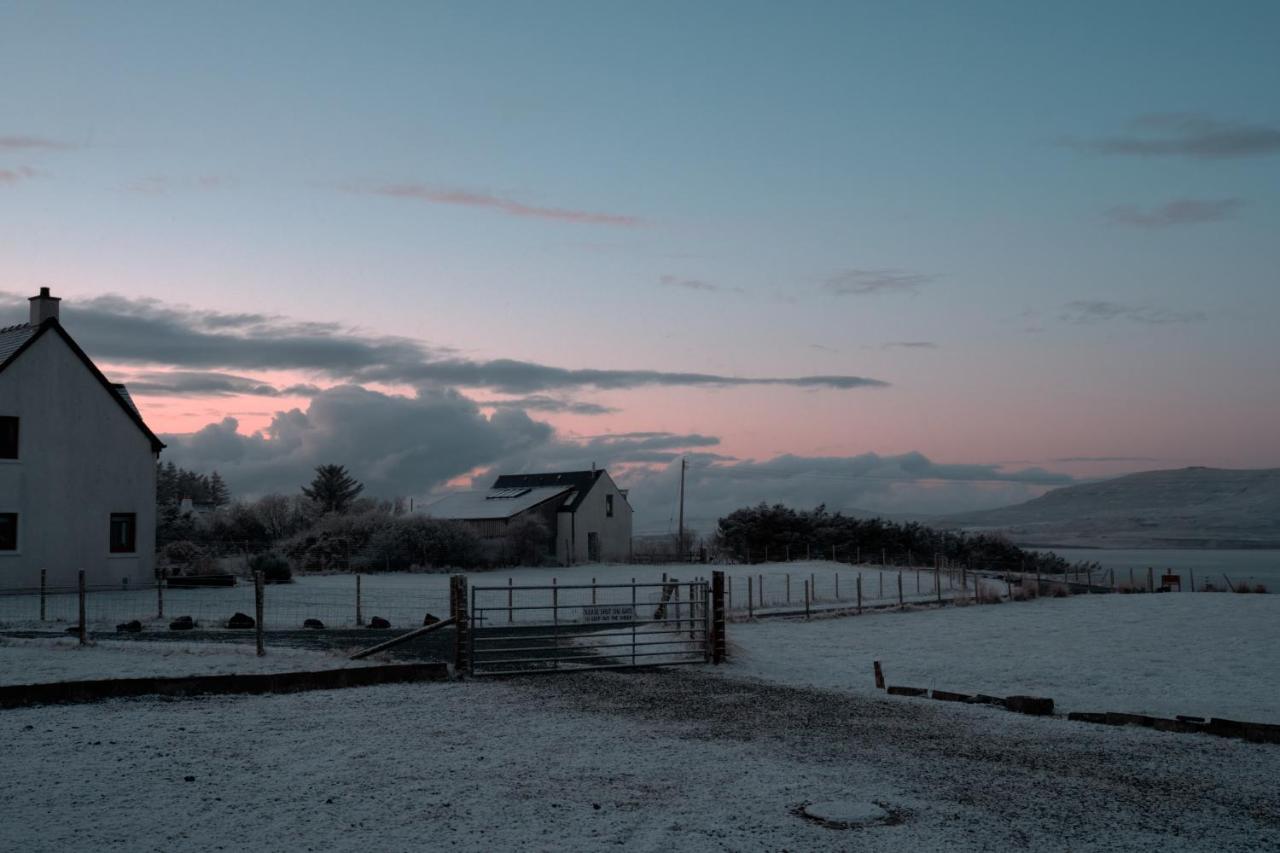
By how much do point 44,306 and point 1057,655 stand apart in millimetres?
31526

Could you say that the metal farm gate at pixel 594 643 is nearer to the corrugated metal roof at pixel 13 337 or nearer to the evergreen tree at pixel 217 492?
the corrugated metal roof at pixel 13 337

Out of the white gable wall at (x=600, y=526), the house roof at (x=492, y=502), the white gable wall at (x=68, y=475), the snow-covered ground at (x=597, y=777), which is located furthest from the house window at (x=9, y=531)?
the white gable wall at (x=600, y=526)

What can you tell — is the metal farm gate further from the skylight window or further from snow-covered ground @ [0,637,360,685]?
the skylight window

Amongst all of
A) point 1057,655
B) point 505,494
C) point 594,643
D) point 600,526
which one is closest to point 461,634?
point 594,643

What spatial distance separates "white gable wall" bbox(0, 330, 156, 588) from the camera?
111 ft

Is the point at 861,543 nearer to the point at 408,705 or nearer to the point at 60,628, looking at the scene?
the point at 60,628

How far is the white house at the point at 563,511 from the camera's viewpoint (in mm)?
66312

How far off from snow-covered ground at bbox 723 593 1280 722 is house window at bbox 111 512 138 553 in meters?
20.9

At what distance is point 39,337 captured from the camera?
34844mm

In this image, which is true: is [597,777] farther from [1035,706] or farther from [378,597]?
[378,597]

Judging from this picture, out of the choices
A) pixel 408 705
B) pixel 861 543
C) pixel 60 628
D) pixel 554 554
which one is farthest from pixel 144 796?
pixel 861 543

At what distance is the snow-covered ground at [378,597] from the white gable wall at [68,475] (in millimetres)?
1341

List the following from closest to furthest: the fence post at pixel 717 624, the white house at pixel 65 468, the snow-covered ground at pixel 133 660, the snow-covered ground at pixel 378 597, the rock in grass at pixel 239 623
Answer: the snow-covered ground at pixel 133 660, the fence post at pixel 717 624, the rock in grass at pixel 239 623, the snow-covered ground at pixel 378 597, the white house at pixel 65 468

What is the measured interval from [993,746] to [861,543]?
65120 mm
